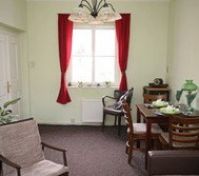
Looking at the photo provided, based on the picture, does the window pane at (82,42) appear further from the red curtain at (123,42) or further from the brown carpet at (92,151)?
the brown carpet at (92,151)

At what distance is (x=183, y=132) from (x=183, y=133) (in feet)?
0.12

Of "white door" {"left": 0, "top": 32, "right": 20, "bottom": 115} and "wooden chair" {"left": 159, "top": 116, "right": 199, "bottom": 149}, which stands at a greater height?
"white door" {"left": 0, "top": 32, "right": 20, "bottom": 115}

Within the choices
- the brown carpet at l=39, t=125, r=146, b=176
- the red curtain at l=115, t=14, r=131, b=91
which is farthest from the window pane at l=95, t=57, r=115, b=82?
the brown carpet at l=39, t=125, r=146, b=176

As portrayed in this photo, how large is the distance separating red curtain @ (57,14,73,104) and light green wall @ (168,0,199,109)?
7.18 ft

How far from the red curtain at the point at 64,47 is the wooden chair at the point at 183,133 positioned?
305 cm

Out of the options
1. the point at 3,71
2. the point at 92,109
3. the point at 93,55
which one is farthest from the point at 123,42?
the point at 3,71

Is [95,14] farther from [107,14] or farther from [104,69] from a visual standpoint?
[104,69]

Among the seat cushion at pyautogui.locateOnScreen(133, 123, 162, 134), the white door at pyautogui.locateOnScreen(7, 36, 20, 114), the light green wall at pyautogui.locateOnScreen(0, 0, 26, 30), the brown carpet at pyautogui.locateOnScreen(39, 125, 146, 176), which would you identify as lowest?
the brown carpet at pyautogui.locateOnScreen(39, 125, 146, 176)

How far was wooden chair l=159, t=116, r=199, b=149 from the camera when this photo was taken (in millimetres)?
2828

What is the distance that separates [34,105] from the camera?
18.8 feet

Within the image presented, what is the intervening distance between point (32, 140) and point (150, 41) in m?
3.61

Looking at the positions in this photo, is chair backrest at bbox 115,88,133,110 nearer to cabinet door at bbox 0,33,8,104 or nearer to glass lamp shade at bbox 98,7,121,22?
glass lamp shade at bbox 98,7,121,22

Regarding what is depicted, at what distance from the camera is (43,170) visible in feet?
8.71

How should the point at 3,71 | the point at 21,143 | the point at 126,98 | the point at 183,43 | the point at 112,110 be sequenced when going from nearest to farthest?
the point at 21,143
the point at 183,43
the point at 3,71
the point at 126,98
the point at 112,110
